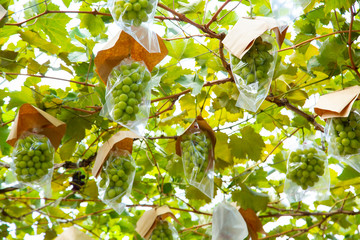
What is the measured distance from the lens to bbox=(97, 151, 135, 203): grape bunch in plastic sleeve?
52.8 inches

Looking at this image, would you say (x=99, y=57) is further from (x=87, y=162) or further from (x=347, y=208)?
(x=347, y=208)

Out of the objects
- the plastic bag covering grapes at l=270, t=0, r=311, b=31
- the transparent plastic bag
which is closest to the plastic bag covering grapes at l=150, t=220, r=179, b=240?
the transparent plastic bag

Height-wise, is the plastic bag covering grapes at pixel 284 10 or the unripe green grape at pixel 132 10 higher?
the unripe green grape at pixel 132 10

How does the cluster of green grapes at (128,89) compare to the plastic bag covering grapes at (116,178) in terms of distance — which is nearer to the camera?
the cluster of green grapes at (128,89)

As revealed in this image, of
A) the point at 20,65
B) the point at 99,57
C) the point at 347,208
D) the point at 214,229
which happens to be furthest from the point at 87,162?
the point at 347,208

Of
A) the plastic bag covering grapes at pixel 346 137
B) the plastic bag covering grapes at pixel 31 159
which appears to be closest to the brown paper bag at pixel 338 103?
the plastic bag covering grapes at pixel 346 137

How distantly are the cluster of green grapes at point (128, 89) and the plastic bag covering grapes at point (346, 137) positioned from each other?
1.75 feet

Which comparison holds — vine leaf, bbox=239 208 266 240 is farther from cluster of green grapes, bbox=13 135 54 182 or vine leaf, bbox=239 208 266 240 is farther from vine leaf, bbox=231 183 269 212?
cluster of green grapes, bbox=13 135 54 182

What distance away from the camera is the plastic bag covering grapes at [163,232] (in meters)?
1.59

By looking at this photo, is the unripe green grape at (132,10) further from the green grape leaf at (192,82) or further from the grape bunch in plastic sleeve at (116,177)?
the grape bunch in plastic sleeve at (116,177)

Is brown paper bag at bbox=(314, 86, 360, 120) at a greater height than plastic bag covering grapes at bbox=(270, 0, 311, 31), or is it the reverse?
plastic bag covering grapes at bbox=(270, 0, 311, 31)

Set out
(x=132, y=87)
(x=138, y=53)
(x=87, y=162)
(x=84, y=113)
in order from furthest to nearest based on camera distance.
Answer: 1. (x=87, y=162)
2. (x=84, y=113)
3. (x=138, y=53)
4. (x=132, y=87)

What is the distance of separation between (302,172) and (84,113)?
0.78m

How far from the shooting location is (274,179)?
258cm
